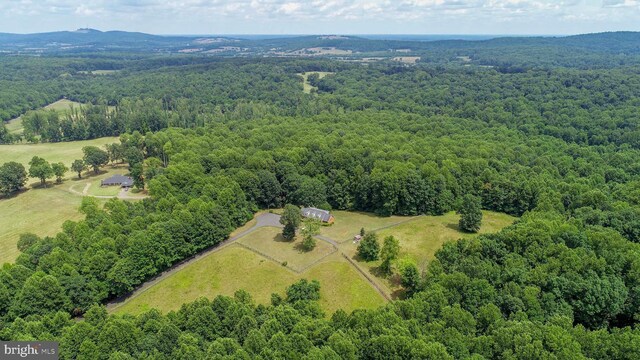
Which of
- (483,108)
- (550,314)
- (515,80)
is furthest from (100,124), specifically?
(515,80)

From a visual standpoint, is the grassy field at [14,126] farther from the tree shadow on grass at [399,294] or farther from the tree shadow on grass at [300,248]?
the tree shadow on grass at [399,294]

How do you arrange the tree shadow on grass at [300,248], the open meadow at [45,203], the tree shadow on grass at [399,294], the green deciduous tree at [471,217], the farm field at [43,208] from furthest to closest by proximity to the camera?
the open meadow at [45,203] → the farm field at [43,208] → the green deciduous tree at [471,217] → the tree shadow on grass at [300,248] → the tree shadow on grass at [399,294]

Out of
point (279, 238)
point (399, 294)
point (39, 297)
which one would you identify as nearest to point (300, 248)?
point (279, 238)

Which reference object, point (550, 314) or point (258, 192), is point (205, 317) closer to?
point (550, 314)

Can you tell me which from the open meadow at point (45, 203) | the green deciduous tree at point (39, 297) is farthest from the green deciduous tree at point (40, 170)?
the green deciduous tree at point (39, 297)

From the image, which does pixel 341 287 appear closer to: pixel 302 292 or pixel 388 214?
pixel 302 292
